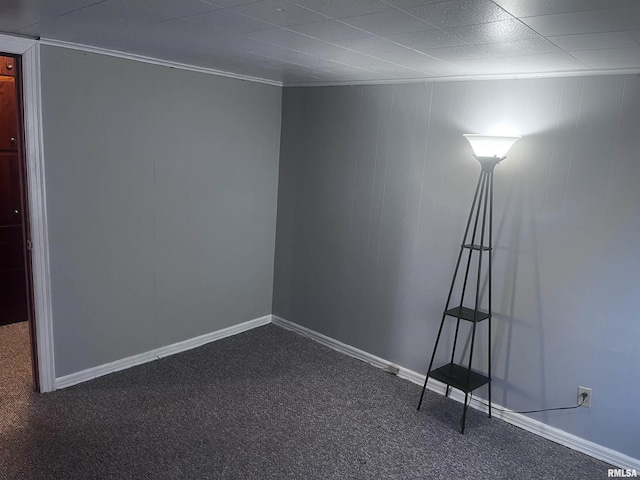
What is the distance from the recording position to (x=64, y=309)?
3.04 m

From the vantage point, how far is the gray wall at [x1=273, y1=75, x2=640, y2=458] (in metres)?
2.60

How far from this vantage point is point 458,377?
3018 mm

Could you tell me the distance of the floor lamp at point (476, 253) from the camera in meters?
2.77

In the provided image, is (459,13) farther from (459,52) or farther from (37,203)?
(37,203)

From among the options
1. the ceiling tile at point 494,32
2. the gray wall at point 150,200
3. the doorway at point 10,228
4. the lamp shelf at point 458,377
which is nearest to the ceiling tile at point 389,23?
the ceiling tile at point 494,32

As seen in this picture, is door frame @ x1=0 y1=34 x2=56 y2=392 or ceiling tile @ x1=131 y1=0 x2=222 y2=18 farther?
door frame @ x1=0 y1=34 x2=56 y2=392

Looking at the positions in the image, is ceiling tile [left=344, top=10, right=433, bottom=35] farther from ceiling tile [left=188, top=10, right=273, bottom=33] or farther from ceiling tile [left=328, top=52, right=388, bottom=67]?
ceiling tile [left=328, top=52, right=388, bottom=67]

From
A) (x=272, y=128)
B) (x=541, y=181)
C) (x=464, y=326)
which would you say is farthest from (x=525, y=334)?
(x=272, y=128)

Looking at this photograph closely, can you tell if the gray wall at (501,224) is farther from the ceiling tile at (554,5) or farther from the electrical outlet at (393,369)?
the ceiling tile at (554,5)

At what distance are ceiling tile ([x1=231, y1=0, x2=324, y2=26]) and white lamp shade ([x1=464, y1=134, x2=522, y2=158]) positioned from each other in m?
1.31

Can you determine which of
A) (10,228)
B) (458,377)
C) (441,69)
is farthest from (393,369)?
(10,228)

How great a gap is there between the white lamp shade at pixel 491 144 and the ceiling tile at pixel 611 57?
0.54 metres

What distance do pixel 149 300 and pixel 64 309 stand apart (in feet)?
1.93

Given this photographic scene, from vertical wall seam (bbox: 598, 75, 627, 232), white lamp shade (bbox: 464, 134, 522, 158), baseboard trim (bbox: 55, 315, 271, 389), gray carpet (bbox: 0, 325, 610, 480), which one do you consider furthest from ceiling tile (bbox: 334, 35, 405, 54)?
baseboard trim (bbox: 55, 315, 271, 389)
